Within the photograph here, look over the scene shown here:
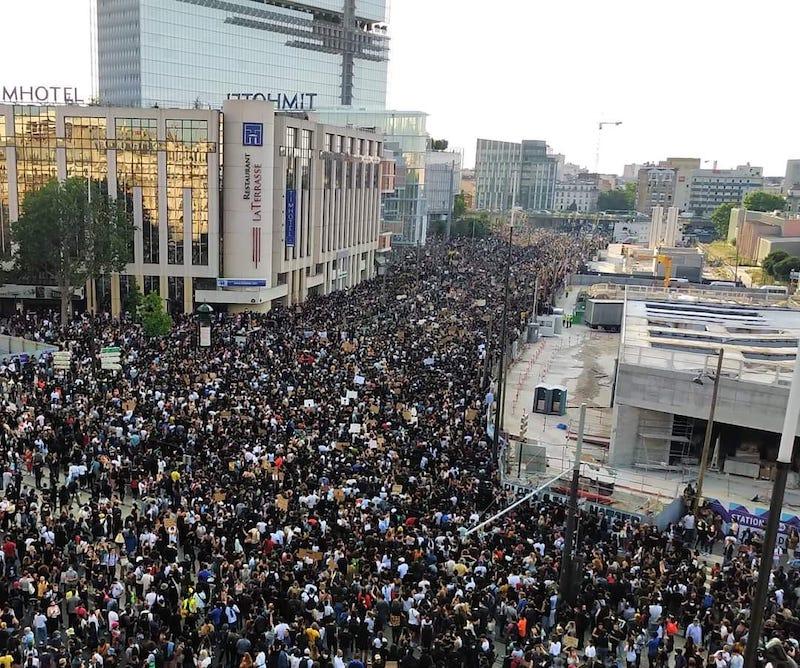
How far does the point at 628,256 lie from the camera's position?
9181 centimetres

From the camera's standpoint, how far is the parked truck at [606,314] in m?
54.5

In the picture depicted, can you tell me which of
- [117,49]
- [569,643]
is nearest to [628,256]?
[117,49]

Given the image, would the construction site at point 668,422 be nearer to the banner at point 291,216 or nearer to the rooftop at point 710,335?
the rooftop at point 710,335

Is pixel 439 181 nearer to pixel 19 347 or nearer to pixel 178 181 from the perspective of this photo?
pixel 178 181

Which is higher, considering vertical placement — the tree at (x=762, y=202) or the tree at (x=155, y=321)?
the tree at (x=762, y=202)

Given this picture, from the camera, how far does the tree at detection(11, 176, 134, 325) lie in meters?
41.5

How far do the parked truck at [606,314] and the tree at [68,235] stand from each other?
30.4m

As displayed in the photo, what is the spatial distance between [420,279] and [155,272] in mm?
22526

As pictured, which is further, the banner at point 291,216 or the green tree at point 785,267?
the green tree at point 785,267

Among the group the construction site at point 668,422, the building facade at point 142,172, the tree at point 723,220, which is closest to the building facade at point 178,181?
the building facade at point 142,172

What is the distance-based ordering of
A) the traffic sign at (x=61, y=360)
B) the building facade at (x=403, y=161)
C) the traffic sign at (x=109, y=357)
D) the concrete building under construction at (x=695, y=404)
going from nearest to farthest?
1. the concrete building under construction at (x=695, y=404)
2. the traffic sign at (x=61, y=360)
3. the traffic sign at (x=109, y=357)
4. the building facade at (x=403, y=161)

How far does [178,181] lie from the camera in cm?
4919

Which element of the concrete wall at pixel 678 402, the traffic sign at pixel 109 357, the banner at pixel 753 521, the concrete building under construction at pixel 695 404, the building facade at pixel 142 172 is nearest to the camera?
the banner at pixel 753 521

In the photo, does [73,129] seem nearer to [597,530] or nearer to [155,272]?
[155,272]
